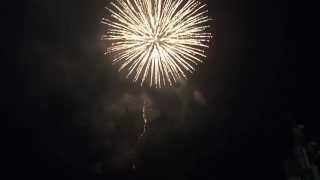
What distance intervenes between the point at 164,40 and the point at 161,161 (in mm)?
14886

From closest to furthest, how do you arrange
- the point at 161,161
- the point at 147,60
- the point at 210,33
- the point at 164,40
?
the point at 164,40 → the point at 147,60 → the point at 210,33 → the point at 161,161

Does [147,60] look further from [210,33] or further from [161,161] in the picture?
[161,161]

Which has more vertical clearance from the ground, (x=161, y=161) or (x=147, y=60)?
(x=147, y=60)

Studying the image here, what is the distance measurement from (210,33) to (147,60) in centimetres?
875

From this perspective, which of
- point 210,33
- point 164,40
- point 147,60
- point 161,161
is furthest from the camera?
point 161,161
